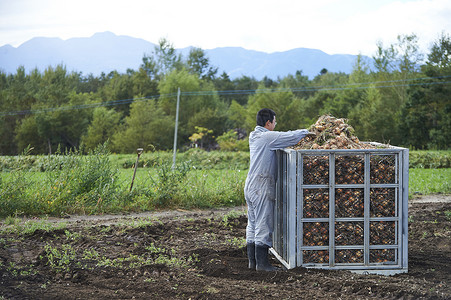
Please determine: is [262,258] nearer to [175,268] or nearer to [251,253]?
[251,253]

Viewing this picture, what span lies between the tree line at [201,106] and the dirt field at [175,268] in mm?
33918

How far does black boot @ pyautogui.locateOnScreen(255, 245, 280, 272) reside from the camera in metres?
6.54

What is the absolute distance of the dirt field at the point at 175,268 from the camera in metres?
5.55

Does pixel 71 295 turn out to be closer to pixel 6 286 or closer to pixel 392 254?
pixel 6 286

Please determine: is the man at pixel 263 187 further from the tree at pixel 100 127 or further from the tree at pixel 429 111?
the tree at pixel 100 127

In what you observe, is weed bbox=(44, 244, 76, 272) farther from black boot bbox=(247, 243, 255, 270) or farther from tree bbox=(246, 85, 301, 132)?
tree bbox=(246, 85, 301, 132)

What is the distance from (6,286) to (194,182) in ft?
25.0

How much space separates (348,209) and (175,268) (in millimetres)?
2448

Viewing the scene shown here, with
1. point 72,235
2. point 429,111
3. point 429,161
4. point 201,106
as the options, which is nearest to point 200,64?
point 201,106

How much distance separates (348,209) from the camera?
248 inches

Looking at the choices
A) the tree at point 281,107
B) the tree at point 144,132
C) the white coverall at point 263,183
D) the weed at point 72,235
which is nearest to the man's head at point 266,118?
the white coverall at point 263,183

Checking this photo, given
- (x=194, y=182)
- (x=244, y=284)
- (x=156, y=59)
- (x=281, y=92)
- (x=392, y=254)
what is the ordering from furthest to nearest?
(x=156, y=59) → (x=281, y=92) → (x=194, y=182) → (x=392, y=254) → (x=244, y=284)

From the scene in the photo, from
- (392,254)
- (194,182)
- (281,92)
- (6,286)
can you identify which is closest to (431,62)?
(281,92)

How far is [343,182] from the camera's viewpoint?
6.27 meters
